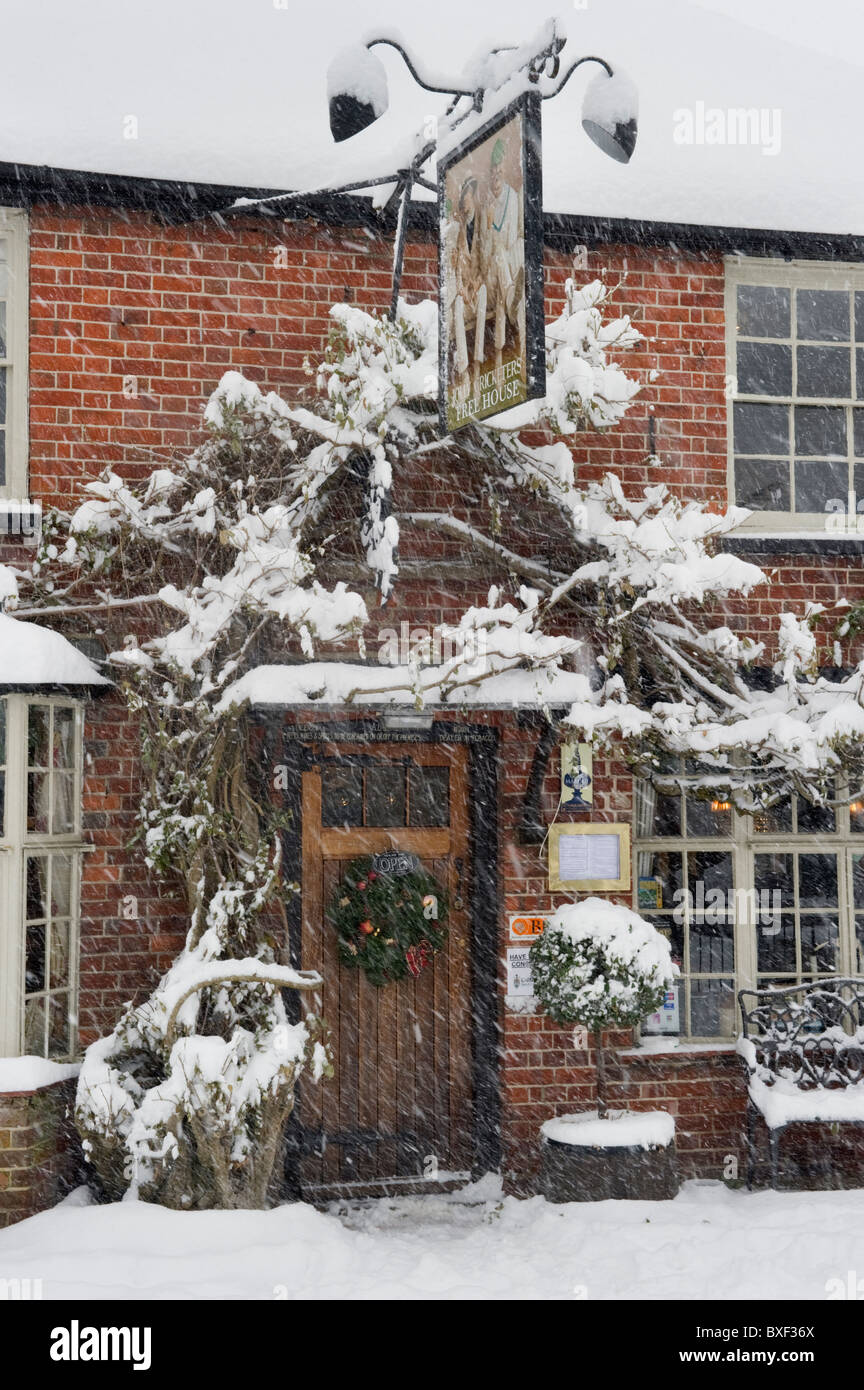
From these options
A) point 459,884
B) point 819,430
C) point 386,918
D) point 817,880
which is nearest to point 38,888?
point 386,918

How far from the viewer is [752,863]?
7.75m

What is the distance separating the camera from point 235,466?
22.4 ft

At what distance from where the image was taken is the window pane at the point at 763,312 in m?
7.83

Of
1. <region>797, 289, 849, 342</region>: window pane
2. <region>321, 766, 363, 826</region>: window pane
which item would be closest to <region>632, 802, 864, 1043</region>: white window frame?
<region>321, 766, 363, 826</region>: window pane

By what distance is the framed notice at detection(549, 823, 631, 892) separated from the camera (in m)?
7.31

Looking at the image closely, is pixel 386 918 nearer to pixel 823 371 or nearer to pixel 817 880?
pixel 817 880

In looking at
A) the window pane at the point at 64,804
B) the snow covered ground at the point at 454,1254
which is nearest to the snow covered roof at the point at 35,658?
the window pane at the point at 64,804

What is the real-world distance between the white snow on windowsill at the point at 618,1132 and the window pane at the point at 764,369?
4096mm

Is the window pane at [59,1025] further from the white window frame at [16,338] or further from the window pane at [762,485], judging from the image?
the window pane at [762,485]

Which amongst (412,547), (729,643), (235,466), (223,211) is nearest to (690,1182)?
(729,643)

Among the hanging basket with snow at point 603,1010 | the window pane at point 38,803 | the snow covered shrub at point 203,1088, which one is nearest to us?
the snow covered shrub at point 203,1088

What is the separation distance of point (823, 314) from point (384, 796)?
150 inches

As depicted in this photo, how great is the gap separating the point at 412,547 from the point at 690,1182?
377 centimetres
